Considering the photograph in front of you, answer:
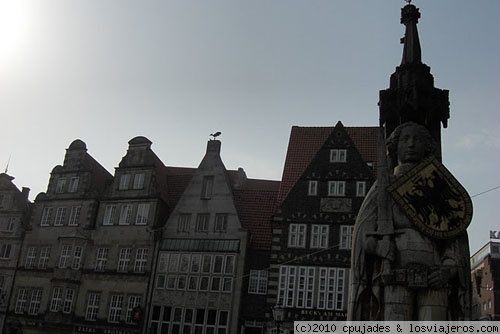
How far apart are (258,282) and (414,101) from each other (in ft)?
69.5

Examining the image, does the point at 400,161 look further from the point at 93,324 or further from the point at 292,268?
the point at 93,324

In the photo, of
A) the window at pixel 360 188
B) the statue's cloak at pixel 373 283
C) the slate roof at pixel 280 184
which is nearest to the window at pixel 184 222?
the slate roof at pixel 280 184

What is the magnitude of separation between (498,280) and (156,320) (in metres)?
35.5

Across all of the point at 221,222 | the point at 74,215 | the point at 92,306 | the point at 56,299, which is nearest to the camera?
the point at 221,222

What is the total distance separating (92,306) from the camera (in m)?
31.5

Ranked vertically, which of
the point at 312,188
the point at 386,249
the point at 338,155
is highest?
the point at 338,155

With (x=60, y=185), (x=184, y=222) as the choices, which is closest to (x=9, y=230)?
(x=60, y=185)

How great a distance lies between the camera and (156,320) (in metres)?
29.5

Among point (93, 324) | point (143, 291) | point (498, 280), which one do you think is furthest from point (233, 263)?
point (498, 280)

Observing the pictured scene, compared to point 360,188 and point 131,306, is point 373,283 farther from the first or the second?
point 131,306

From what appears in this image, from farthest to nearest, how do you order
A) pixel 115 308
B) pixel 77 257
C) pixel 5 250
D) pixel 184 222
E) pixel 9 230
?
pixel 9 230, pixel 5 250, pixel 77 257, pixel 184 222, pixel 115 308

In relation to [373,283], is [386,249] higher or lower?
higher

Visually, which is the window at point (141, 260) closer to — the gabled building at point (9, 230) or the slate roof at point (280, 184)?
the slate roof at point (280, 184)

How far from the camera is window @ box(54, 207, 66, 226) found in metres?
34.5
